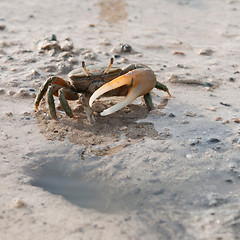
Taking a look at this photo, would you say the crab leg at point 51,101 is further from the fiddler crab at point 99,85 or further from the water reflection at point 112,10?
the water reflection at point 112,10

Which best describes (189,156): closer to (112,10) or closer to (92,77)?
(92,77)

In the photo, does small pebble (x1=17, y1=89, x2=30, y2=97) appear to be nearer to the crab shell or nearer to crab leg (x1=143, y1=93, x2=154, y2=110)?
the crab shell

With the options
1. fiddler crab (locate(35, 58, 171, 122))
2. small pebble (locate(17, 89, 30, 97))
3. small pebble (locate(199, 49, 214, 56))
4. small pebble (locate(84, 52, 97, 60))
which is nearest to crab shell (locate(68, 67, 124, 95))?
fiddler crab (locate(35, 58, 171, 122))

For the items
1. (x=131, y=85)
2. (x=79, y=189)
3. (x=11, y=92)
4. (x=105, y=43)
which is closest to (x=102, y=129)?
(x=131, y=85)

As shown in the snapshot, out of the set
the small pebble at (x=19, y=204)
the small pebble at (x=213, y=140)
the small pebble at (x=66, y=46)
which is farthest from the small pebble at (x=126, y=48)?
the small pebble at (x=19, y=204)

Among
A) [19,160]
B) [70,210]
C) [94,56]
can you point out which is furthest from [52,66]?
[70,210]

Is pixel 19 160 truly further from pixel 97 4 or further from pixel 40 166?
pixel 97 4

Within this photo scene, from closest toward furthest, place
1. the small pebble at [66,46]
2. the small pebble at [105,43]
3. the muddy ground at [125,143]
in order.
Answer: the muddy ground at [125,143] → the small pebble at [66,46] → the small pebble at [105,43]
